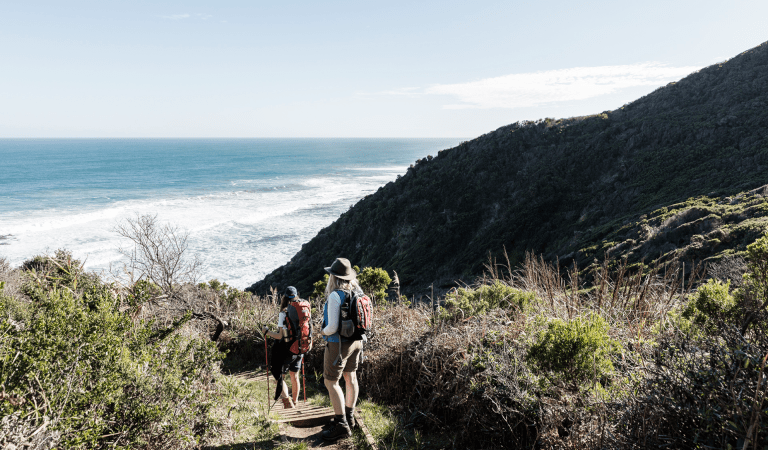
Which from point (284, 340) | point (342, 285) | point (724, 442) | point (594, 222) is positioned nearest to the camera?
point (724, 442)

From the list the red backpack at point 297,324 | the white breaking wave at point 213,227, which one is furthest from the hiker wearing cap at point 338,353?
the white breaking wave at point 213,227

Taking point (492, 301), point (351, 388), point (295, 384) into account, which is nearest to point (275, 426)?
point (295, 384)

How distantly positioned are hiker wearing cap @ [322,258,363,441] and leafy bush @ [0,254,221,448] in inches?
45.8

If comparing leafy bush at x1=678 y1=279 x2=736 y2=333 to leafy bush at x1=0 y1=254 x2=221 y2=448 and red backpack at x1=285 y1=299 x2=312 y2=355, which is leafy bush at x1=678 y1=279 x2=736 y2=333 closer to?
red backpack at x1=285 y1=299 x2=312 y2=355

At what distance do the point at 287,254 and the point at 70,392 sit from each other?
100ft

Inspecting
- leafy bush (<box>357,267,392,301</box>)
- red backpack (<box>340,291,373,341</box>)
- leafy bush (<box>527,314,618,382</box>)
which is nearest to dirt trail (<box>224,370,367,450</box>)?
red backpack (<box>340,291,373,341</box>)

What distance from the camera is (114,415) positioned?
9.86 ft

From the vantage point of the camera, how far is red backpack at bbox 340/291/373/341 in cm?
375

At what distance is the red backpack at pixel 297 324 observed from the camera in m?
4.56

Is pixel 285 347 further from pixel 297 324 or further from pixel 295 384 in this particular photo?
pixel 295 384

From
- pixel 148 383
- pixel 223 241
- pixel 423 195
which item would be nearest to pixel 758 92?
pixel 423 195

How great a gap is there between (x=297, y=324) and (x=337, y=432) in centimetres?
121

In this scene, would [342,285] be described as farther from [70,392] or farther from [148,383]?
[70,392]

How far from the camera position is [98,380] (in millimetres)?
2932
